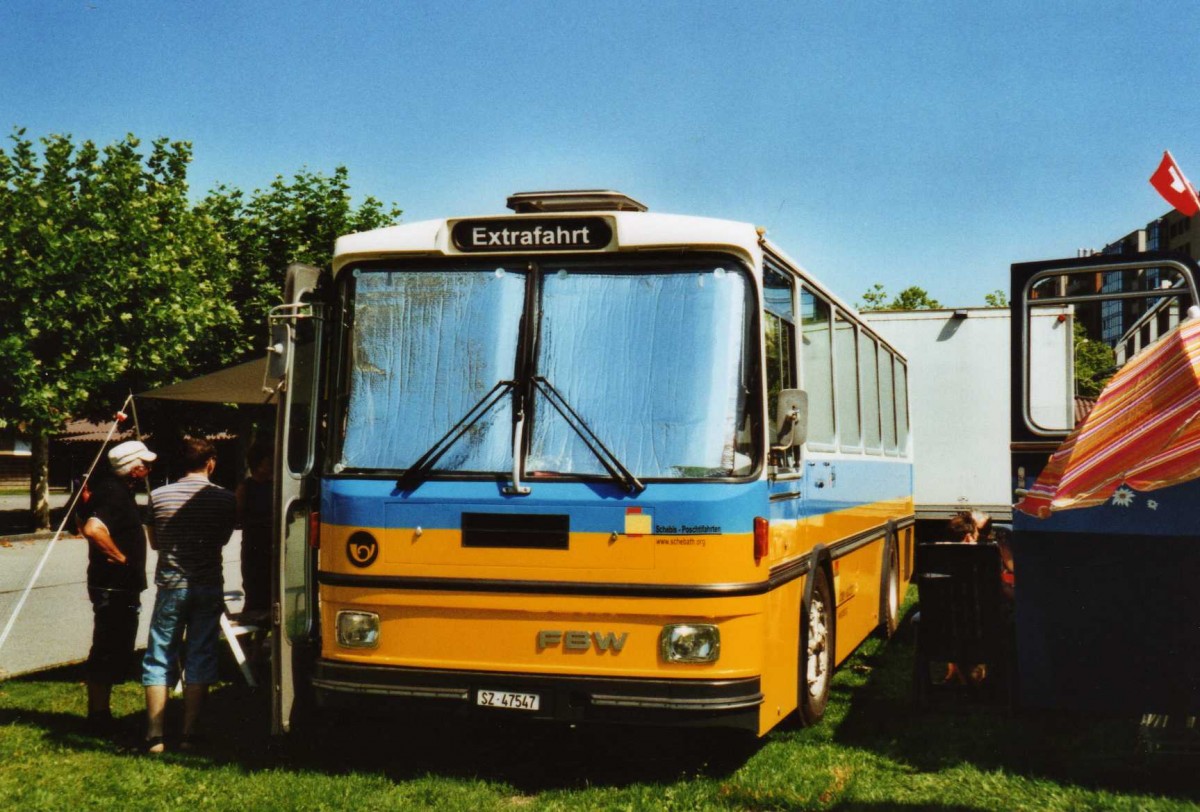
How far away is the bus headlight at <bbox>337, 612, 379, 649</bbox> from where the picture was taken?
6.41 metres

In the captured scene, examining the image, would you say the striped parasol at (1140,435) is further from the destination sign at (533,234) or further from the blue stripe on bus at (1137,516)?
the destination sign at (533,234)

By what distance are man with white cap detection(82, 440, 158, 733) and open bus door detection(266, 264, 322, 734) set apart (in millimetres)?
1537

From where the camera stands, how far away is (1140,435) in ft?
16.1

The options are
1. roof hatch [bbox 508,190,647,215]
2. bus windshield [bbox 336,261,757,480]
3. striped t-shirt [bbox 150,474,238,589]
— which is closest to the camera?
bus windshield [bbox 336,261,757,480]

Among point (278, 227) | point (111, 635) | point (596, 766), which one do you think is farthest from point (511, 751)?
point (278, 227)

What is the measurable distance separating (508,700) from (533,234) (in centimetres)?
244

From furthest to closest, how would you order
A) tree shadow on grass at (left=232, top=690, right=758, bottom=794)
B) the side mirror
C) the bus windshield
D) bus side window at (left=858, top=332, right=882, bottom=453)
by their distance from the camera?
1. bus side window at (left=858, top=332, right=882, bottom=453)
2. tree shadow on grass at (left=232, top=690, right=758, bottom=794)
3. the side mirror
4. the bus windshield

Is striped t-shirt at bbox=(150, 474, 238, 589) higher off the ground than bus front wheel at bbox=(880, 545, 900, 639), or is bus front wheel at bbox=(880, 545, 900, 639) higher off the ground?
striped t-shirt at bbox=(150, 474, 238, 589)

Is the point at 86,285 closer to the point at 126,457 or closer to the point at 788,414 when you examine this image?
the point at 126,457

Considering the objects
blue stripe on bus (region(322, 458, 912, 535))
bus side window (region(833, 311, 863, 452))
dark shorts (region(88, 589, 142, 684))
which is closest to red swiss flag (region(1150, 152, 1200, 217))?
blue stripe on bus (region(322, 458, 912, 535))

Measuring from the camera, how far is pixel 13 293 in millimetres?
23953

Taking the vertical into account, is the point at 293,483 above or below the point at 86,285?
below

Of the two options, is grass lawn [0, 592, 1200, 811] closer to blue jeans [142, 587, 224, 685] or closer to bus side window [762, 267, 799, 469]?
blue jeans [142, 587, 224, 685]

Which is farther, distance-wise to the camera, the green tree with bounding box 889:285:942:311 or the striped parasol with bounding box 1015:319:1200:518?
the green tree with bounding box 889:285:942:311
